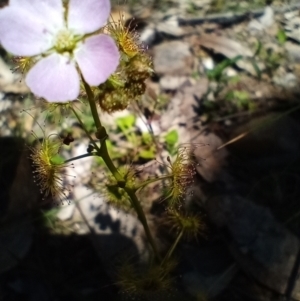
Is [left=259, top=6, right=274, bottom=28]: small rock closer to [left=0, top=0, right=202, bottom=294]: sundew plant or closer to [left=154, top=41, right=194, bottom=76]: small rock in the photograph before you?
[left=154, top=41, right=194, bottom=76]: small rock

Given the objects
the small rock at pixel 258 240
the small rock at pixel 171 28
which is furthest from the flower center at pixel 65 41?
the small rock at pixel 171 28

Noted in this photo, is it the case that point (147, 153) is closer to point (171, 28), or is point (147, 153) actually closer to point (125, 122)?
point (125, 122)

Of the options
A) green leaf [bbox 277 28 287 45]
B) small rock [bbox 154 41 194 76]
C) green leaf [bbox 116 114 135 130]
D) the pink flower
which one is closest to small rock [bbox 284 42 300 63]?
green leaf [bbox 277 28 287 45]

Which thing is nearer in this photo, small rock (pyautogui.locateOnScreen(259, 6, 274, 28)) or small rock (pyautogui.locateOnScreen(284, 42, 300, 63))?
small rock (pyautogui.locateOnScreen(284, 42, 300, 63))

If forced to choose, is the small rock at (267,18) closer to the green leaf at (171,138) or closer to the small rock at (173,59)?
the small rock at (173,59)

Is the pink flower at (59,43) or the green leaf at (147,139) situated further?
the green leaf at (147,139)
